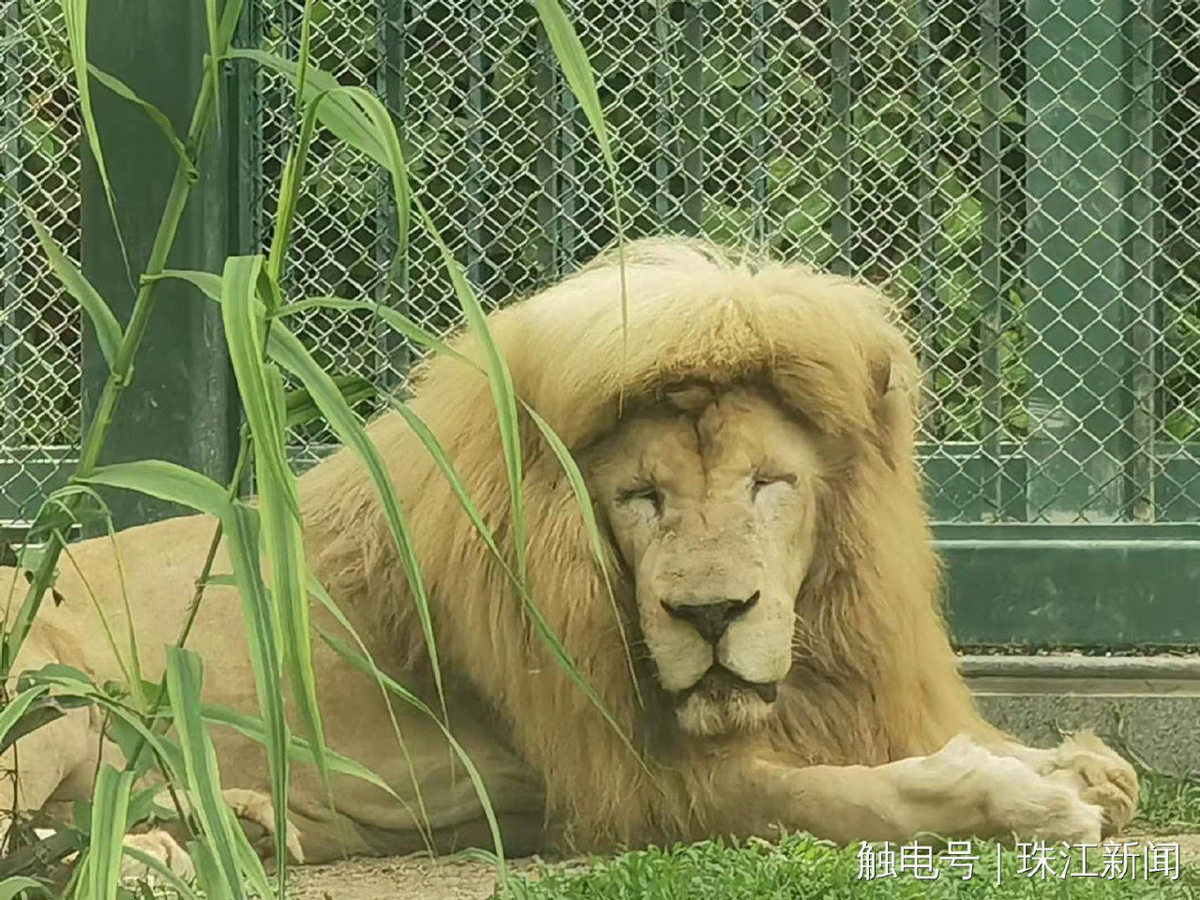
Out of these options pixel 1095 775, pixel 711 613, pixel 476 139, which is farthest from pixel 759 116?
pixel 1095 775

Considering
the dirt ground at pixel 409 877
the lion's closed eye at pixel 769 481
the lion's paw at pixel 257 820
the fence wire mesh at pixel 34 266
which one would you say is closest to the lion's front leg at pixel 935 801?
the dirt ground at pixel 409 877

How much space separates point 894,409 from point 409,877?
1.25 metres

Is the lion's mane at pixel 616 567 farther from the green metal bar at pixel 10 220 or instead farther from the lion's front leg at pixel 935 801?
the green metal bar at pixel 10 220

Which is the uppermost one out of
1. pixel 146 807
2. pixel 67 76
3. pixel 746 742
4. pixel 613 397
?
pixel 67 76

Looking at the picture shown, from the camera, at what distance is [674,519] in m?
3.82

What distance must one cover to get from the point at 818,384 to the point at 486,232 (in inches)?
64.2

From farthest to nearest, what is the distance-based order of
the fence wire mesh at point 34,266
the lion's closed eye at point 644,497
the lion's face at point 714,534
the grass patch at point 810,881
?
the fence wire mesh at point 34,266 → the lion's closed eye at point 644,497 → the lion's face at point 714,534 → the grass patch at point 810,881

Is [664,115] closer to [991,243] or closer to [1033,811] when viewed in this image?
[991,243]

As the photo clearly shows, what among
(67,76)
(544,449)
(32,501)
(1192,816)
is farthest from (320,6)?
(1192,816)

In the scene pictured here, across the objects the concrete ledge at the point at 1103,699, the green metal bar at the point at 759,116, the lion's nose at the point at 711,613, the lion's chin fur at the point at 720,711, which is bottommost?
the concrete ledge at the point at 1103,699

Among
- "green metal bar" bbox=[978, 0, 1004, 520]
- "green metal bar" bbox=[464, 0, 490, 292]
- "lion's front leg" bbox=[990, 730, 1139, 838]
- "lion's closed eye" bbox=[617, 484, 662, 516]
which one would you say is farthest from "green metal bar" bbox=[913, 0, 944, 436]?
"lion's closed eye" bbox=[617, 484, 662, 516]

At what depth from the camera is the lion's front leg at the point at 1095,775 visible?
388 cm

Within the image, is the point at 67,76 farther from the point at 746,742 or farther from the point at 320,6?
the point at 746,742

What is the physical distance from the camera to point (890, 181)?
5.30 meters
